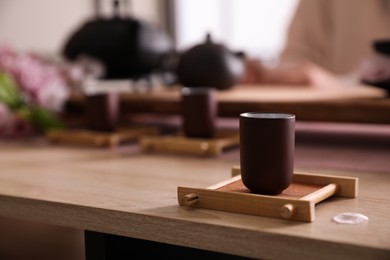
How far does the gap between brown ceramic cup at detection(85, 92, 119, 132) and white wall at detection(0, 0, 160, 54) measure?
139 centimetres

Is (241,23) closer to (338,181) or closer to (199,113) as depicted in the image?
(199,113)

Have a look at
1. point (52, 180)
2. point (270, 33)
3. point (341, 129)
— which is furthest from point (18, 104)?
point (270, 33)

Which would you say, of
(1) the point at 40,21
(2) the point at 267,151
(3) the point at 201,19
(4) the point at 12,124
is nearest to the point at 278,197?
(2) the point at 267,151

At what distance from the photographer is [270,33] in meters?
3.92

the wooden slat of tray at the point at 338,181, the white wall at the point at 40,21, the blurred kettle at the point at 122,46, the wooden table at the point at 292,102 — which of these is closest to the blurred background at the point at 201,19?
the white wall at the point at 40,21

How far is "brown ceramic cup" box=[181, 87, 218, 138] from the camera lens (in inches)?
50.5

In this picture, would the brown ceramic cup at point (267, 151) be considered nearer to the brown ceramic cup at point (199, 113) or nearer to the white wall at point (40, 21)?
the brown ceramic cup at point (199, 113)

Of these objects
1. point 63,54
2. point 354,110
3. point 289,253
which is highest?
point 63,54

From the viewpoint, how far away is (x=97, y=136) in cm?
140

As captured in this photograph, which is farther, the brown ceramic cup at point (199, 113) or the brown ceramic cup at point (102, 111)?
the brown ceramic cup at point (102, 111)

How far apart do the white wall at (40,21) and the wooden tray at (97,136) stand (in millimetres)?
1356

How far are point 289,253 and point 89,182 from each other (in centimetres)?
43

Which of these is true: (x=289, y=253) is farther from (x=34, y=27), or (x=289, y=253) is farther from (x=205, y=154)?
(x=34, y=27)

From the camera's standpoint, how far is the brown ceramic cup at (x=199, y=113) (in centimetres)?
128
